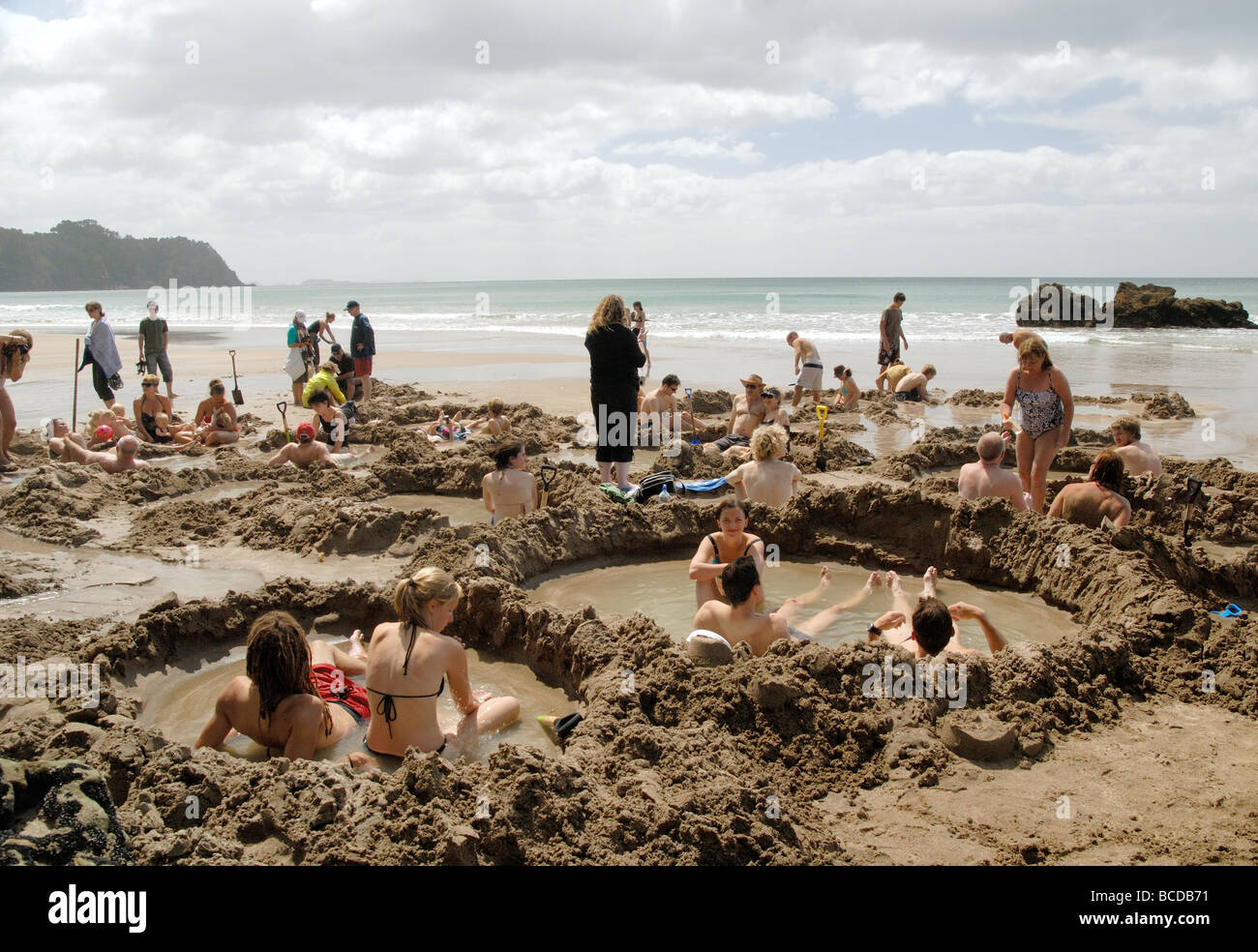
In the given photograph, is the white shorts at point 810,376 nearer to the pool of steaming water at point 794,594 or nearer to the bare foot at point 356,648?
the pool of steaming water at point 794,594

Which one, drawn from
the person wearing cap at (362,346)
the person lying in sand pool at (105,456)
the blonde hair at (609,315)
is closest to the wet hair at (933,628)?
the blonde hair at (609,315)

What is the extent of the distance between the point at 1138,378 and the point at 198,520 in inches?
671

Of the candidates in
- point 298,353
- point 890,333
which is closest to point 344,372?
point 298,353

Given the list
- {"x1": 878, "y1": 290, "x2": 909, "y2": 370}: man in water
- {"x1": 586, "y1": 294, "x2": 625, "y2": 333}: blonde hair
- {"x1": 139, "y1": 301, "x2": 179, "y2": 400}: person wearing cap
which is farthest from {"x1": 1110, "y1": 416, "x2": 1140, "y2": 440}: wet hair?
{"x1": 139, "y1": 301, "x2": 179, "y2": 400}: person wearing cap

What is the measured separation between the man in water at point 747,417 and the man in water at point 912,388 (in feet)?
17.4

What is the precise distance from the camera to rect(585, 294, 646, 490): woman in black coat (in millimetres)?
8133

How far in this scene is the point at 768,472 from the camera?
7285mm

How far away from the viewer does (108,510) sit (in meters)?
8.37

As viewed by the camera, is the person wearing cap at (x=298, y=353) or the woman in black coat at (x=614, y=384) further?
the person wearing cap at (x=298, y=353)

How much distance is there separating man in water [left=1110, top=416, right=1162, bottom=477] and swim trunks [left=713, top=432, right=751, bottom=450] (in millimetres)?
3919

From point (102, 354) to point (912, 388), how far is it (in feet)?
40.2

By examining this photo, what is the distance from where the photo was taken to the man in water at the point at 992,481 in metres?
7.14

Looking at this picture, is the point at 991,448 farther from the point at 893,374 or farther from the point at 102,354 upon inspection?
the point at 102,354

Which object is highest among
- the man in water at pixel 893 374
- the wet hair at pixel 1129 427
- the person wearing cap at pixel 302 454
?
the man in water at pixel 893 374
